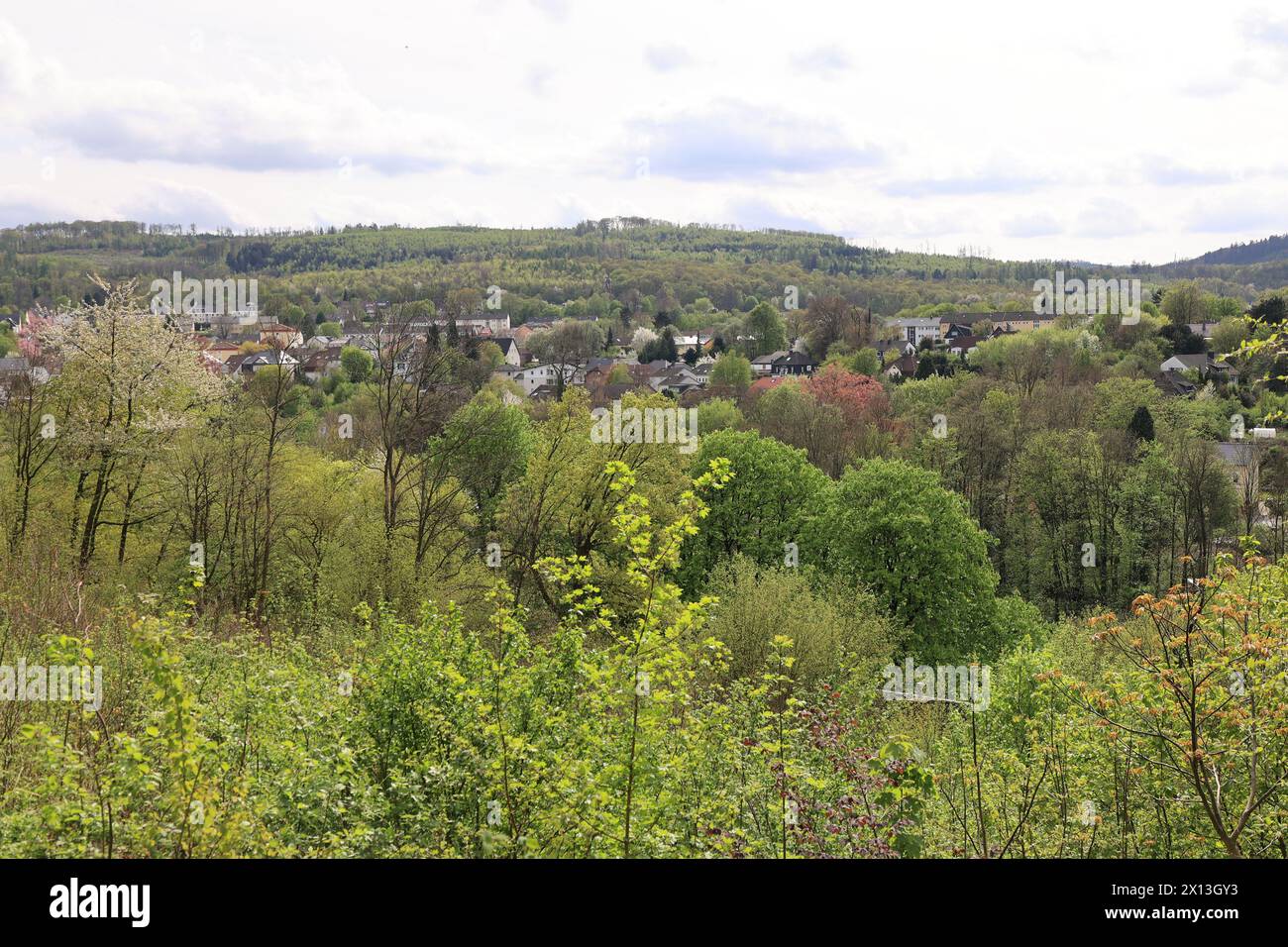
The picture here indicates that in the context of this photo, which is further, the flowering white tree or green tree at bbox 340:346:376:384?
green tree at bbox 340:346:376:384

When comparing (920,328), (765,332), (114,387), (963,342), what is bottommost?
(114,387)

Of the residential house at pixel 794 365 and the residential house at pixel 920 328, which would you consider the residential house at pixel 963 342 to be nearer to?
the residential house at pixel 920 328

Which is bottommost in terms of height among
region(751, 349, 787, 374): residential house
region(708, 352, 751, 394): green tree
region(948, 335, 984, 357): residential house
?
region(708, 352, 751, 394): green tree

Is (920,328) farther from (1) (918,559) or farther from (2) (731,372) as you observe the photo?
(1) (918,559)

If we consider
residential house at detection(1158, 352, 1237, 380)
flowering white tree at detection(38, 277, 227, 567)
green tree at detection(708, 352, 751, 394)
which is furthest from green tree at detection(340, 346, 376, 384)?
residential house at detection(1158, 352, 1237, 380)

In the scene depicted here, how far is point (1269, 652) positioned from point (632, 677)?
5.04m

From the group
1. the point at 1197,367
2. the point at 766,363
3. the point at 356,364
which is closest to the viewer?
the point at 356,364

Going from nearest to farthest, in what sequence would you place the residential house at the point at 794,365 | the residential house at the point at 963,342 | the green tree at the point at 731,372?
the green tree at the point at 731,372 → the residential house at the point at 794,365 → the residential house at the point at 963,342

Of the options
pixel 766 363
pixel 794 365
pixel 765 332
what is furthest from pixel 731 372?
pixel 765 332

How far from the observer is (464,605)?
22.9m

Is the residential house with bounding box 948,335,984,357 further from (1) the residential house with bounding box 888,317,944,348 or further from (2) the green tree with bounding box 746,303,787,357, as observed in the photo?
(2) the green tree with bounding box 746,303,787,357

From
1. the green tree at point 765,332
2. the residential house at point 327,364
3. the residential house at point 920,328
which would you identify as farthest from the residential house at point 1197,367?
the residential house at point 327,364
